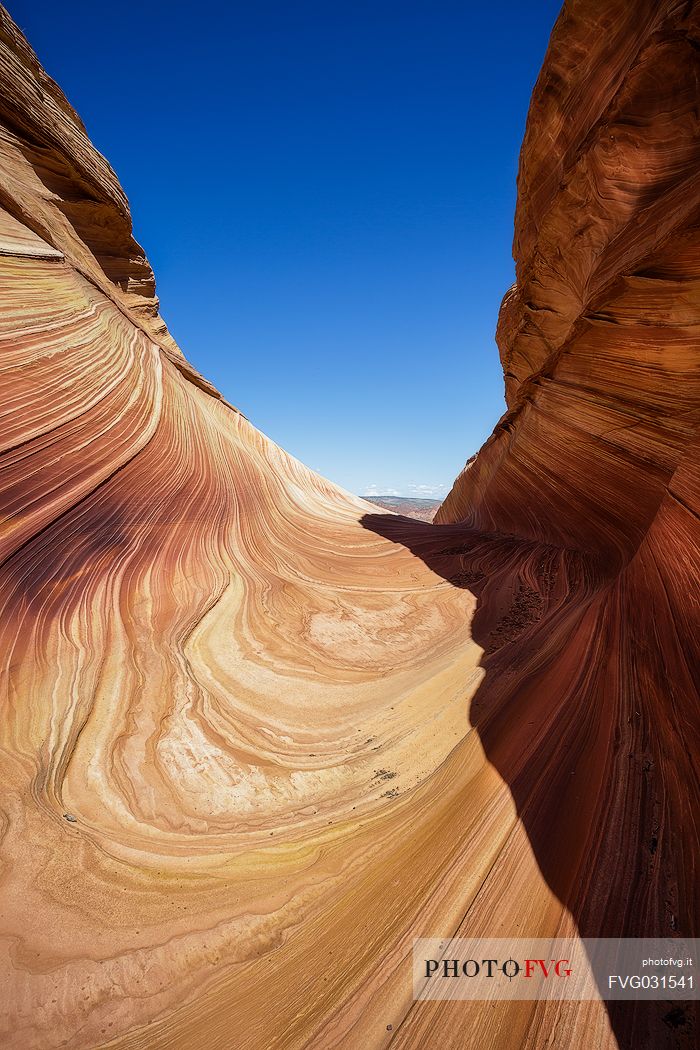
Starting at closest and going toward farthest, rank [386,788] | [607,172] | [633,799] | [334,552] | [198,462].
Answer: [633,799] < [386,788] < [607,172] < [198,462] < [334,552]

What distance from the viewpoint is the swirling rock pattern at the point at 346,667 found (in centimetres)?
157

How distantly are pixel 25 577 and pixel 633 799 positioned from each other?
3.93m

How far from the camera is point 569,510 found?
5.93 meters

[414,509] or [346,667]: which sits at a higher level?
[414,509]

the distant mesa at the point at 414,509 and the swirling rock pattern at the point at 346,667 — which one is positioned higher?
the distant mesa at the point at 414,509

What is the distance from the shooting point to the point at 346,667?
11.9 ft

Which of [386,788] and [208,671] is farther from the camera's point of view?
[208,671]

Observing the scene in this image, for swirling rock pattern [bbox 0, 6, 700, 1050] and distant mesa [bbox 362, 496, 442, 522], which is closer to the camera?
swirling rock pattern [bbox 0, 6, 700, 1050]

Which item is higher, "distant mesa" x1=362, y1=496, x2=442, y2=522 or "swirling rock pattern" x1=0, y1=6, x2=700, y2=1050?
"distant mesa" x1=362, y1=496, x2=442, y2=522

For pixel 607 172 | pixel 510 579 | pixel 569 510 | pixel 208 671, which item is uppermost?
pixel 607 172

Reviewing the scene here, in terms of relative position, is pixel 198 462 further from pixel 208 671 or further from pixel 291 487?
pixel 208 671

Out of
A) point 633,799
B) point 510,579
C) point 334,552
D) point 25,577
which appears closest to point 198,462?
point 334,552

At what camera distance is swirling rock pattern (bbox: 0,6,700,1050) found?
1.57 metres

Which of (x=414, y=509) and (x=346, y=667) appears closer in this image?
(x=346, y=667)
